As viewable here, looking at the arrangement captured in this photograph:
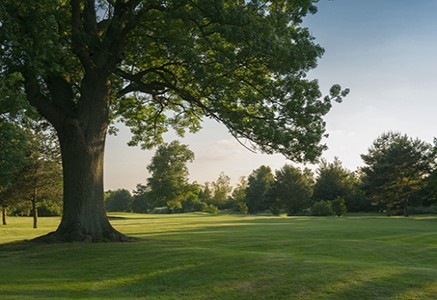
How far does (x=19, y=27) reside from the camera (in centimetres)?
1217

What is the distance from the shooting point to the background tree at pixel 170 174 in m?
75.0

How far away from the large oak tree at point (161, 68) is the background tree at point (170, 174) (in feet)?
192

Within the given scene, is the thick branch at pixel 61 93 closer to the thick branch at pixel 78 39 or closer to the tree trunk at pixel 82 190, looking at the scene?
the tree trunk at pixel 82 190

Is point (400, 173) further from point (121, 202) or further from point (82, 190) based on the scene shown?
point (121, 202)

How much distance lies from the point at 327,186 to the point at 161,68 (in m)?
56.5

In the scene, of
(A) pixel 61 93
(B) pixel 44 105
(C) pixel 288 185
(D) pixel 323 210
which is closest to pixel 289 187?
(C) pixel 288 185

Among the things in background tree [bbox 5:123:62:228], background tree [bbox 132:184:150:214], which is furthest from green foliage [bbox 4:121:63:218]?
background tree [bbox 132:184:150:214]

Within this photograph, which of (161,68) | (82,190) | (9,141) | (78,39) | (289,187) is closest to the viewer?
(9,141)

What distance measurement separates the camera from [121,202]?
109m

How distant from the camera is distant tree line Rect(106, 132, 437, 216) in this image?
2202 inches

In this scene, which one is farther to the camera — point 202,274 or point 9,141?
point 9,141

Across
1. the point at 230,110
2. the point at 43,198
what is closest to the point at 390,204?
the point at 43,198

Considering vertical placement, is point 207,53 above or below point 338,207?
above

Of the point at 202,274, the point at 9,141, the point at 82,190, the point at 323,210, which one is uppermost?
the point at 9,141
